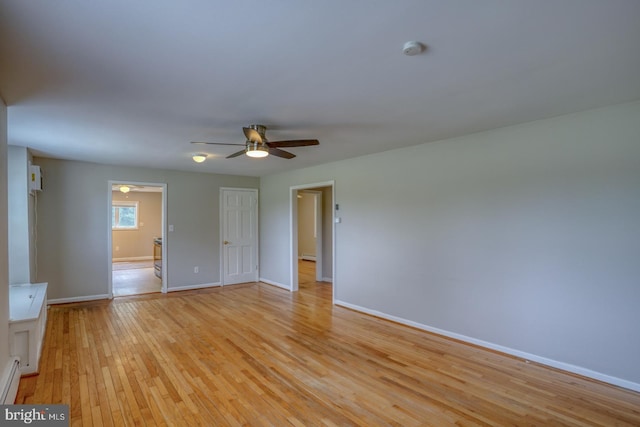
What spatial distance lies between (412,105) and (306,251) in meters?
8.81

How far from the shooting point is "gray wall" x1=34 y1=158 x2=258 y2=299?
17.4ft

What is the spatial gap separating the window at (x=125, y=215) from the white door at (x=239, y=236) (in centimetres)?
597

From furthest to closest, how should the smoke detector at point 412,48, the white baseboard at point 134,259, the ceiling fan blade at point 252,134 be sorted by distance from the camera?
the white baseboard at point 134,259 → the ceiling fan blade at point 252,134 → the smoke detector at point 412,48

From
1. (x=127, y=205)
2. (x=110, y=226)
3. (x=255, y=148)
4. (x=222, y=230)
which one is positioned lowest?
(x=222, y=230)

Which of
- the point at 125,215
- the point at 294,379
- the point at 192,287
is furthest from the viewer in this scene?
the point at 125,215

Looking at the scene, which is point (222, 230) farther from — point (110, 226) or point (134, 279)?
point (134, 279)

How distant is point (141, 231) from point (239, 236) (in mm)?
5978

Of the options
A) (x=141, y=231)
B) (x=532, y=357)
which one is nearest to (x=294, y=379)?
(x=532, y=357)

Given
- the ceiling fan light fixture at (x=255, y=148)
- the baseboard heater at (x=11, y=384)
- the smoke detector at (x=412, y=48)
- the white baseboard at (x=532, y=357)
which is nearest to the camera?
the smoke detector at (x=412, y=48)

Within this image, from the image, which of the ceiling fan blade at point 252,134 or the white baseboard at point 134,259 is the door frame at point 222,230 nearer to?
the ceiling fan blade at point 252,134

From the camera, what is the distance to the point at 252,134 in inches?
121

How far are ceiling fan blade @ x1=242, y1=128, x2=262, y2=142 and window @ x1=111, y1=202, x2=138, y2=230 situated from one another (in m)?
9.81

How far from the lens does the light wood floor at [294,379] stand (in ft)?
7.80

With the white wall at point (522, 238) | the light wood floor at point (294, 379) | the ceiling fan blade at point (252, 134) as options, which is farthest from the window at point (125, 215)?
the ceiling fan blade at point (252, 134)
